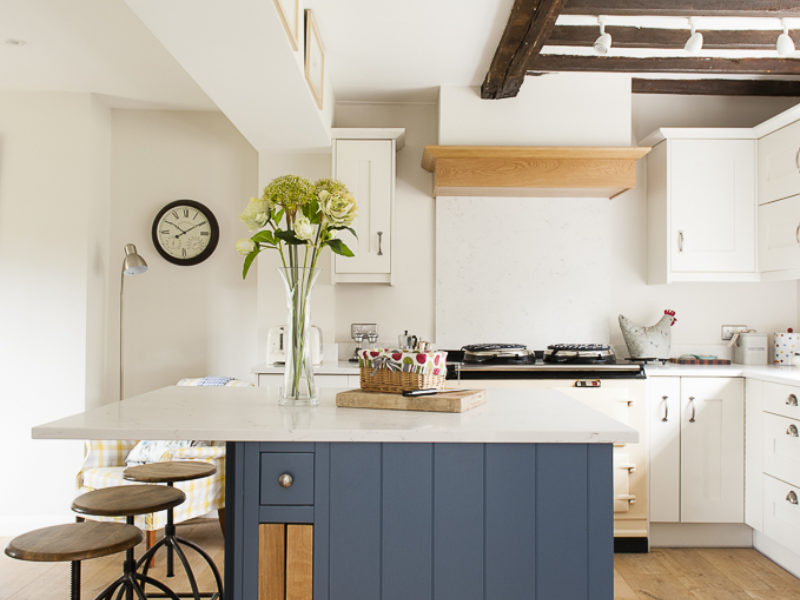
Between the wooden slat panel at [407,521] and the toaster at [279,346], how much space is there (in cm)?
216

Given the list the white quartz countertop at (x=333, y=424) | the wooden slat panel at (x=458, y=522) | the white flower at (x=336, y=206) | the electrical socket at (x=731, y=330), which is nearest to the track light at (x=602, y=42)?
the white flower at (x=336, y=206)

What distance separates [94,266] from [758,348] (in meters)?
3.99

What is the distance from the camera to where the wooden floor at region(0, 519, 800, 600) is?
3.04 m

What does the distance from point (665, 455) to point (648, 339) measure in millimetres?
686

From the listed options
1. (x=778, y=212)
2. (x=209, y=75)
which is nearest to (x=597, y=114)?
(x=778, y=212)

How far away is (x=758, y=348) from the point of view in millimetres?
4078

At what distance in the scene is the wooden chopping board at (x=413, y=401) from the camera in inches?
77.1

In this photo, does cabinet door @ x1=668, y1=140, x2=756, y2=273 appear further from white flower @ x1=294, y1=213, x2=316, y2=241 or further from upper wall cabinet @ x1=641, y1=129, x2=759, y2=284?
white flower @ x1=294, y1=213, x2=316, y2=241

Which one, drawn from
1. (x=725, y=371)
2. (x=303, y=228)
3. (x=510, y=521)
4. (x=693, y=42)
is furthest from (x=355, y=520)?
(x=725, y=371)

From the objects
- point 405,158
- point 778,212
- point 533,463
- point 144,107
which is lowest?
point 533,463

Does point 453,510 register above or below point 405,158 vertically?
below

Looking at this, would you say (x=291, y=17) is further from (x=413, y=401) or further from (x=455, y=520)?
(x=455, y=520)

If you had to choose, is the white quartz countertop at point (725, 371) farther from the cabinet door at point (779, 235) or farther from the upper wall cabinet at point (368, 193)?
the upper wall cabinet at point (368, 193)

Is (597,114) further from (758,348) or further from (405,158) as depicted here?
(758,348)
